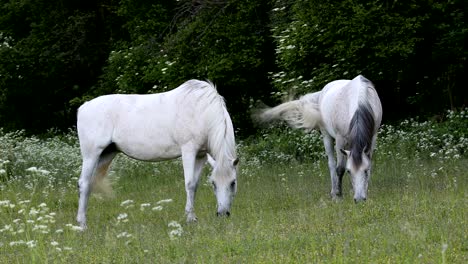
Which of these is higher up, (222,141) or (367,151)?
(222,141)

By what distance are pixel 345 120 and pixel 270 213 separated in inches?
85.8

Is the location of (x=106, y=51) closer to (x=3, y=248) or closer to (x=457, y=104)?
(x=457, y=104)

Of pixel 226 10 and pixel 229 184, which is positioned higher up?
pixel 229 184

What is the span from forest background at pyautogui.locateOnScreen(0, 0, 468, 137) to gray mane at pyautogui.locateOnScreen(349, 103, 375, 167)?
431 cm

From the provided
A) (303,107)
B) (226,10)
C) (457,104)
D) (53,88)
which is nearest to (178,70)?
(226,10)

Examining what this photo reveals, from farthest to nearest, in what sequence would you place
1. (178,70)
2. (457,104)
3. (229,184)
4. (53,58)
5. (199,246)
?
(53,58)
(178,70)
(457,104)
(229,184)
(199,246)

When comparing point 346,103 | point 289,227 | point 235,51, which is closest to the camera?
point 289,227

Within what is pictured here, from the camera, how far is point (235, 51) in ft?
71.8

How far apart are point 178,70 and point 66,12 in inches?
410

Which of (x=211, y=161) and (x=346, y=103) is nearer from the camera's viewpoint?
(x=211, y=161)

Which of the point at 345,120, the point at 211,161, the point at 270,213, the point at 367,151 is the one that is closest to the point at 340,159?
the point at 345,120

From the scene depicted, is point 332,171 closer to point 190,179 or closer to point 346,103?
point 346,103

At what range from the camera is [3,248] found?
890 cm

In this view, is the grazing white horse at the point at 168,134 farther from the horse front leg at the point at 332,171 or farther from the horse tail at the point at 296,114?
the horse tail at the point at 296,114
